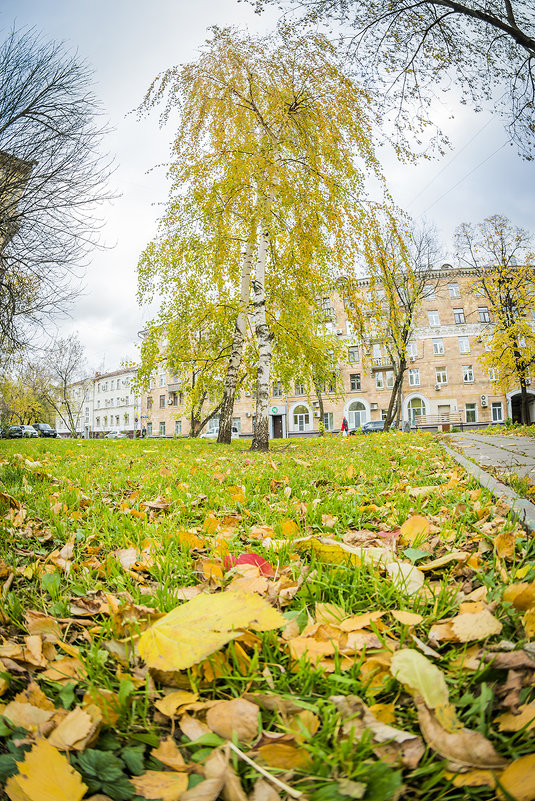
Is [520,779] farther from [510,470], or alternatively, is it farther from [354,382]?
[354,382]

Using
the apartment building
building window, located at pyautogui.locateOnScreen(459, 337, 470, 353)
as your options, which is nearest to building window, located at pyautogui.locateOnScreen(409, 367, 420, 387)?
building window, located at pyautogui.locateOnScreen(459, 337, 470, 353)

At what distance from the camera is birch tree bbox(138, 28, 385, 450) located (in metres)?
8.59

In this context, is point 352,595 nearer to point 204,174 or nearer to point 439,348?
point 204,174

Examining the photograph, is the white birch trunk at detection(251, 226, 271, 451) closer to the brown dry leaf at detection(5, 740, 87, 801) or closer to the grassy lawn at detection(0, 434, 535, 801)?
the grassy lawn at detection(0, 434, 535, 801)

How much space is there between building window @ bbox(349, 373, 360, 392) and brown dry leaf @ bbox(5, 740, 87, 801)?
40.4 m

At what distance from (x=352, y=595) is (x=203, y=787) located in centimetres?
71

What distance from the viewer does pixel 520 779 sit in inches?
23.3

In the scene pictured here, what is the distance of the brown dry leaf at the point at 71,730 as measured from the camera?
77cm

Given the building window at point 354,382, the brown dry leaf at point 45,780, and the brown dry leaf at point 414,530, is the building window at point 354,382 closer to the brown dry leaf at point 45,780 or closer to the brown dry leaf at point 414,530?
the brown dry leaf at point 414,530

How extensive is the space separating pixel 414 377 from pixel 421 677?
40.7 meters

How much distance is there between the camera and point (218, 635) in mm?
892

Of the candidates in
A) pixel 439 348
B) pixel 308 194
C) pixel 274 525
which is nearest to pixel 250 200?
pixel 308 194

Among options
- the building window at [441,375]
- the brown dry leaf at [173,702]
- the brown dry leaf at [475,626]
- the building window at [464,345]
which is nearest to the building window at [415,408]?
the building window at [441,375]

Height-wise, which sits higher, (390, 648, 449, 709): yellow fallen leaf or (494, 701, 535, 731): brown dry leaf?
(390, 648, 449, 709): yellow fallen leaf
